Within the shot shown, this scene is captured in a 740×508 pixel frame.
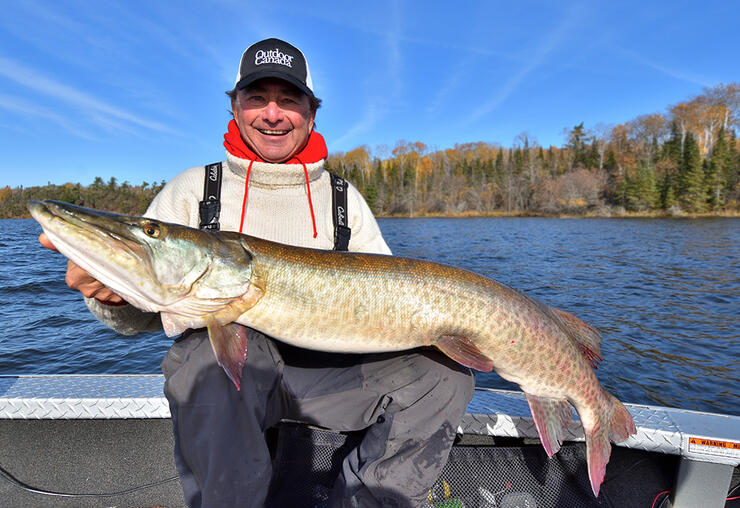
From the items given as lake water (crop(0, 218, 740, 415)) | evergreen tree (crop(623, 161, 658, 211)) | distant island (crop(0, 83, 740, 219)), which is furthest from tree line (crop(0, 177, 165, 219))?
evergreen tree (crop(623, 161, 658, 211))

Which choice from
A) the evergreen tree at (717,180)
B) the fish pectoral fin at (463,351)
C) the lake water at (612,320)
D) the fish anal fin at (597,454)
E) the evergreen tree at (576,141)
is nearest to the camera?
the fish pectoral fin at (463,351)

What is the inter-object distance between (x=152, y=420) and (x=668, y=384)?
23.7 ft

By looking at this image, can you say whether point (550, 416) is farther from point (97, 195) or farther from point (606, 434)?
point (97, 195)

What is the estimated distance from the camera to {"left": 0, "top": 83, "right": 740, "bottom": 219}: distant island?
49.7m

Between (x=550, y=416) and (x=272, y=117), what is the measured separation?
234cm

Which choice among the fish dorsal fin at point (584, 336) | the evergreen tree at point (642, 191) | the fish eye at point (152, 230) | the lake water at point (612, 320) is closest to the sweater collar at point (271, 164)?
the fish eye at point (152, 230)

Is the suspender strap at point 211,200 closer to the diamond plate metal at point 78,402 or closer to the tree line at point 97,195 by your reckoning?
the diamond plate metal at point 78,402

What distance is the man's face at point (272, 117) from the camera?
2.76 metres

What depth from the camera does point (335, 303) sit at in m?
2.02

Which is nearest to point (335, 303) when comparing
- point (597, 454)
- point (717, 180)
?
point (597, 454)

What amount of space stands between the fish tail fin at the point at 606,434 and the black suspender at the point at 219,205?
1689 millimetres

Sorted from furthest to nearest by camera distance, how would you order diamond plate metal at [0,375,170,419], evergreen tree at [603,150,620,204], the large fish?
evergreen tree at [603,150,620,204] → diamond plate metal at [0,375,170,419] → the large fish

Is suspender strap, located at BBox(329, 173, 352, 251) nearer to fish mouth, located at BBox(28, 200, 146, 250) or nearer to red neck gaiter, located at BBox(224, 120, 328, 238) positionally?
red neck gaiter, located at BBox(224, 120, 328, 238)

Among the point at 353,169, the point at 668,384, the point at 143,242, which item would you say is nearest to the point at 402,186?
the point at 353,169
